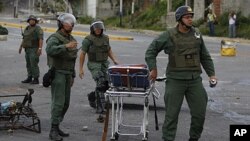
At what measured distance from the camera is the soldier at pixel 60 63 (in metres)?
8.47

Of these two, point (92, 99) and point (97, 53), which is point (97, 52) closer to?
point (97, 53)

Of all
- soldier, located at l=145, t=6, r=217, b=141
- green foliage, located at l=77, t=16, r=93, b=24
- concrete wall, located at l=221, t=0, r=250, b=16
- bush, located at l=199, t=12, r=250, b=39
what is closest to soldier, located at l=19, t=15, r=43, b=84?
soldier, located at l=145, t=6, r=217, b=141

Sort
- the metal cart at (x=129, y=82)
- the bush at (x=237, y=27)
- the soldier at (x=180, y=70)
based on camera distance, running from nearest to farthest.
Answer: the soldier at (x=180, y=70) → the metal cart at (x=129, y=82) → the bush at (x=237, y=27)

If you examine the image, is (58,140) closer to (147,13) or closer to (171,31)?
(171,31)

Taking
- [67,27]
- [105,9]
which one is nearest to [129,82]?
[67,27]

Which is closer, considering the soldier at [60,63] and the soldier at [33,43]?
the soldier at [60,63]

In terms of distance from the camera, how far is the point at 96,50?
34.7 feet

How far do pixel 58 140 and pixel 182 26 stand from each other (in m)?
2.49

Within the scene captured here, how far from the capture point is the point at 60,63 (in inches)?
338

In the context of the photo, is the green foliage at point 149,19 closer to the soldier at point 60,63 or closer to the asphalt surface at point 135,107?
the asphalt surface at point 135,107

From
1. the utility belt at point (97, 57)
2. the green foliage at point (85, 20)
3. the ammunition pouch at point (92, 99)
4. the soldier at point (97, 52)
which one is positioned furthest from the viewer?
the green foliage at point (85, 20)

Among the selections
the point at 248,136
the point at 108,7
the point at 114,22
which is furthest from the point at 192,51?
the point at 108,7

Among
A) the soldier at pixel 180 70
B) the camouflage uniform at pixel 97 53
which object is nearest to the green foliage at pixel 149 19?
the camouflage uniform at pixel 97 53

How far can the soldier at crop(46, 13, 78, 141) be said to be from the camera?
8.47m
